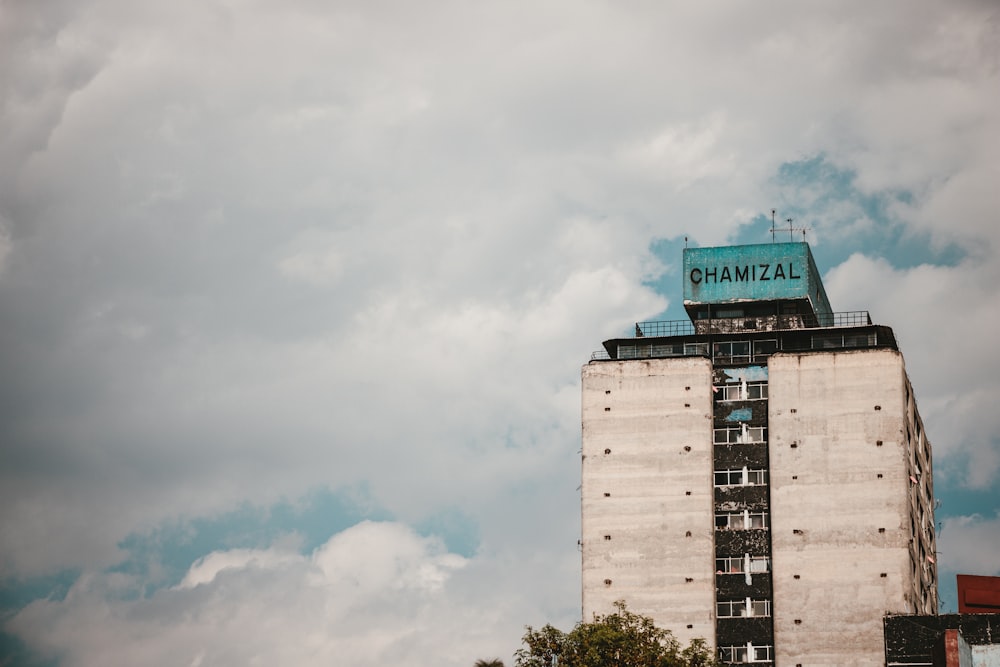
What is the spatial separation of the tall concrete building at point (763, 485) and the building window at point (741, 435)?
3.6 inches

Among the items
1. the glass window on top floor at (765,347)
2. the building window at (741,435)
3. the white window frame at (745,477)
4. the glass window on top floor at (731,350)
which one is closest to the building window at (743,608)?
the white window frame at (745,477)

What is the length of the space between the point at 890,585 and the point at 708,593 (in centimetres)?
1551

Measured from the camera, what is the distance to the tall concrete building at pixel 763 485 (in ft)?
435

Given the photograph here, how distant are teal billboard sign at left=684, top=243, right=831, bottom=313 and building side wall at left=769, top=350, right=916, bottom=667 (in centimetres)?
861

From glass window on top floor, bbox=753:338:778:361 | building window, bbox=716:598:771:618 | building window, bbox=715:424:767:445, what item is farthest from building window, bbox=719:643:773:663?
glass window on top floor, bbox=753:338:778:361

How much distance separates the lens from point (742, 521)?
13675 cm

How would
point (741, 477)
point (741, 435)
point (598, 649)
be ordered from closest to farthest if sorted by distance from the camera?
point (598, 649) < point (741, 477) < point (741, 435)

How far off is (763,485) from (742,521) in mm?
3730

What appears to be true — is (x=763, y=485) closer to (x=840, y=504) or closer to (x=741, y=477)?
(x=741, y=477)

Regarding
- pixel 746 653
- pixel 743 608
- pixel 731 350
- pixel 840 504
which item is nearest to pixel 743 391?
pixel 731 350

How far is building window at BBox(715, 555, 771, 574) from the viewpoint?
Answer: 135 m

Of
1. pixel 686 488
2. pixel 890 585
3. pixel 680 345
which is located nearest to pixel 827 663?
pixel 890 585

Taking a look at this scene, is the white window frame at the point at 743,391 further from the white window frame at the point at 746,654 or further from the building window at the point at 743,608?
the white window frame at the point at 746,654

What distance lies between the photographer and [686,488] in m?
138
